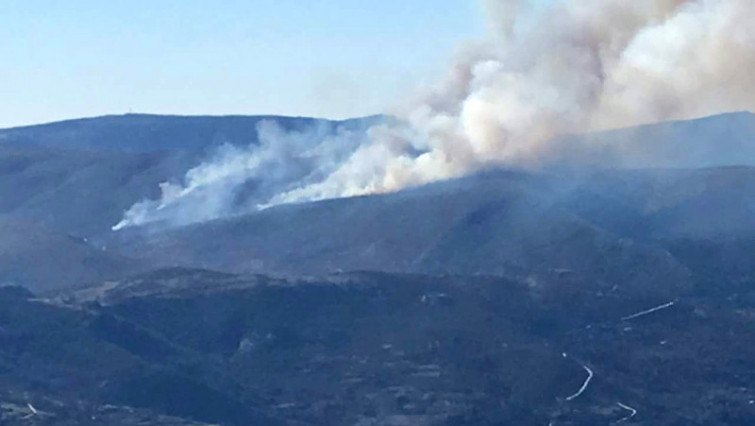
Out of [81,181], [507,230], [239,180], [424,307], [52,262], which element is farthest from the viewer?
[81,181]

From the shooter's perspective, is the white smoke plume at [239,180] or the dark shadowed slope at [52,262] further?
the white smoke plume at [239,180]

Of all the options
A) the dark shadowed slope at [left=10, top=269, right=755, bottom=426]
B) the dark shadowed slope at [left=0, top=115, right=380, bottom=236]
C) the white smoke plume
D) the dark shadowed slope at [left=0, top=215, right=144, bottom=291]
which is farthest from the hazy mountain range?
the dark shadowed slope at [left=0, top=115, right=380, bottom=236]

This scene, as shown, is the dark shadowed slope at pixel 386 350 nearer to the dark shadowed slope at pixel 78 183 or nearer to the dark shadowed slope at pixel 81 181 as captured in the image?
the dark shadowed slope at pixel 81 181

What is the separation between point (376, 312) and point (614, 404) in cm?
1735

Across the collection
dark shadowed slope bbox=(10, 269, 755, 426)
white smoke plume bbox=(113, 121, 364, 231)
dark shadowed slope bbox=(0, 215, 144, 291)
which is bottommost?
dark shadowed slope bbox=(10, 269, 755, 426)

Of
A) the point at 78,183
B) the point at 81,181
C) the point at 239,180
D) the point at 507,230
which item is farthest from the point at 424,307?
the point at 81,181

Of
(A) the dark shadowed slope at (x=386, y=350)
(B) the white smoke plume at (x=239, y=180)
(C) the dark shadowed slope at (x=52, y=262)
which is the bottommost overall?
(A) the dark shadowed slope at (x=386, y=350)

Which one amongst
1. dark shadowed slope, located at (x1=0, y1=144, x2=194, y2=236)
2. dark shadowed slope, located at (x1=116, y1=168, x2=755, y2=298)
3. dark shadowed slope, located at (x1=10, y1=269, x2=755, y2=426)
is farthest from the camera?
dark shadowed slope, located at (x1=0, y1=144, x2=194, y2=236)

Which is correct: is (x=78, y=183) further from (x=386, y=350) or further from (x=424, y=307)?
(x=386, y=350)

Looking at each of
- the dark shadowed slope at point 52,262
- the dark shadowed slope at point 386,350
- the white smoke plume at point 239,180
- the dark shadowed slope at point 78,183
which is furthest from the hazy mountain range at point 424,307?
the dark shadowed slope at point 78,183

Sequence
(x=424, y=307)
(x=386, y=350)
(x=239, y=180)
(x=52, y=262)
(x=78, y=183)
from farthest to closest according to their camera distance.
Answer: (x=78, y=183) → (x=239, y=180) → (x=52, y=262) → (x=424, y=307) → (x=386, y=350)

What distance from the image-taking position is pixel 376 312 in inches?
3821

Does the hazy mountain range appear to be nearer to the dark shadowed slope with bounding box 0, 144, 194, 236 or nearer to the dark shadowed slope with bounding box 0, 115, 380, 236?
the dark shadowed slope with bounding box 0, 115, 380, 236

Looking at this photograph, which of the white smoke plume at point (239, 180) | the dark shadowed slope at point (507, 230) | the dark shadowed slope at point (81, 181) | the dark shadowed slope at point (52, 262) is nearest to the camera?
the dark shadowed slope at point (507, 230)
